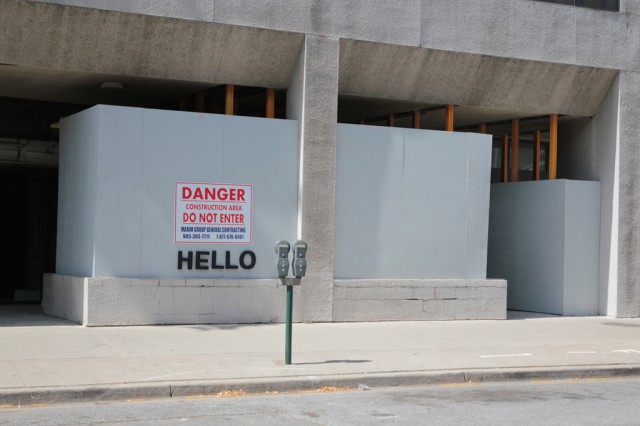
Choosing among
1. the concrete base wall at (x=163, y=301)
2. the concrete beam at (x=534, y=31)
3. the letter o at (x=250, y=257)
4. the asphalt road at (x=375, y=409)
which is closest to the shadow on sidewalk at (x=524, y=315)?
the concrete base wall at (x=163, y=301)

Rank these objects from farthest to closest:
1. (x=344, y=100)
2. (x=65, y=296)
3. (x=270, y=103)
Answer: (x=344, y=100) → (x=270, y=103) → (x=65, y=296)

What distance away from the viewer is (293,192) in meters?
16.8

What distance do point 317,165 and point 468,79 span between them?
3.75 m

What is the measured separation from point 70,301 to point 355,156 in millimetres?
5483

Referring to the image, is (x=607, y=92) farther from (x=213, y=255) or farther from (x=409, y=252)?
(x=213, y=255)

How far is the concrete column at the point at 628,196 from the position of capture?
1939cm

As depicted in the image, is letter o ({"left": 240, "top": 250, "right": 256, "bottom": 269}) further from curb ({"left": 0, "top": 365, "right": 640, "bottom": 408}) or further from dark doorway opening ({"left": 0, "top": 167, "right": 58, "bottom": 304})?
dark doorway opening ({"left": 0, "top": 167, "right": 58, "bottom": 304})

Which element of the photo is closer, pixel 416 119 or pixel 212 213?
pixel 212 213

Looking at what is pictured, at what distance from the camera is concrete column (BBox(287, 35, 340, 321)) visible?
1667 cm

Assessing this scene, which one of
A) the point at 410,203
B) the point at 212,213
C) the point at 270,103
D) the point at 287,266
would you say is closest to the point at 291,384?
the point at 287,266

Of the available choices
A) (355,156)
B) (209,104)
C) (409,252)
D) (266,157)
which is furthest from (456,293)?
(209,104)

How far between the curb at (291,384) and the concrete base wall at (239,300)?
17.2ft

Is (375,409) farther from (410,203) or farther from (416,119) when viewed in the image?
(416,119)

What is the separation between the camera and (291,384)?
424 inches
